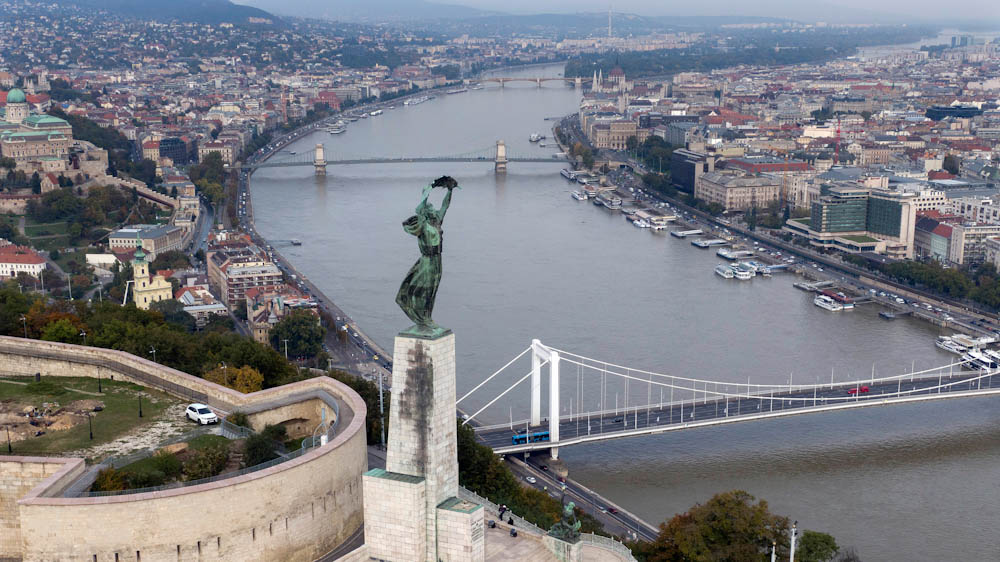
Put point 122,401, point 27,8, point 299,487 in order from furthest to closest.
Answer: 1. point 27,8
2. point 122,401
3. point 299,487

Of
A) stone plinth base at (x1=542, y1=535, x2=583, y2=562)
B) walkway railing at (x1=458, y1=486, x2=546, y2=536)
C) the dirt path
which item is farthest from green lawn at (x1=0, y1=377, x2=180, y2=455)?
stone plinth base at (x1=542, y1=535, x2=583, y2=562)

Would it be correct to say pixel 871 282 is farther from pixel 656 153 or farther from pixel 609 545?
pixel 656 153

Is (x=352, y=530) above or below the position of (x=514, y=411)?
above

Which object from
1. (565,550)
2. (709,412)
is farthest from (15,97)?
(565,550)

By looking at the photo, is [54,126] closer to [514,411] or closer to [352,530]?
[514,411]

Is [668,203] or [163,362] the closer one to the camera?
[163,362]


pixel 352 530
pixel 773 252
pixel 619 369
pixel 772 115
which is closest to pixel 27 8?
pixel 772 115
